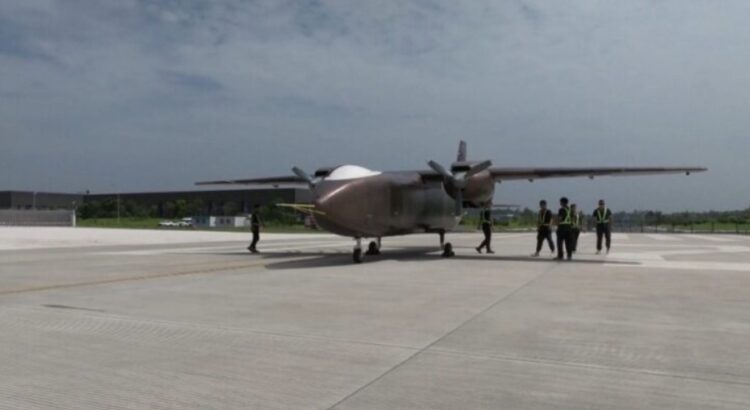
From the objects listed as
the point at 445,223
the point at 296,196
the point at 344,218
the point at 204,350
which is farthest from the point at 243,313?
the point at 296,196

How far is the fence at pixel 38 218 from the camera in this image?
68562 millimetres

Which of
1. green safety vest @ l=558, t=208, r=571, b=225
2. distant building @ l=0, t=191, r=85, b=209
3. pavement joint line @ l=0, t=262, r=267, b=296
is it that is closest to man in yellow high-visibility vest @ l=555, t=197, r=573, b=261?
green safety vest @ l=558, t=208, r=571, b=225

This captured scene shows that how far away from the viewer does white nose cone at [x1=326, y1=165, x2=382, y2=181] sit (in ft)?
56.2

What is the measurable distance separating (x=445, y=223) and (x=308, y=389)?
17.5m

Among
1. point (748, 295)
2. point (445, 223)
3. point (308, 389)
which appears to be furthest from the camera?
point (445, 223)

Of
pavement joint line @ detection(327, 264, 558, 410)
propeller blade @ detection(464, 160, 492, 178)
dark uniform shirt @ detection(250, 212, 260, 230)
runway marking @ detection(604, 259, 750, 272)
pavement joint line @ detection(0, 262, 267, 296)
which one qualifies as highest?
propeller blade @ detection(464, 160, 492, 178)

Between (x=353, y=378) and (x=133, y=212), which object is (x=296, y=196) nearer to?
(x=133, y=212)

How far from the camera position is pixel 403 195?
19312 mm

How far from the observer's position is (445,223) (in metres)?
22.0

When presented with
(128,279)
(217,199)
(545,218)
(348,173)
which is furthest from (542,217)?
(217,199)

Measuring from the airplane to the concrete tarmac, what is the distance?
155 inches

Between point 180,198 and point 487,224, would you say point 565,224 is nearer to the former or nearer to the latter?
point 487,224

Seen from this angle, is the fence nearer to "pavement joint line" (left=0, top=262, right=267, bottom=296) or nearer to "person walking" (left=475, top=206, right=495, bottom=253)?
"person walking" (left=475, top=206, right=495, bottom=253)

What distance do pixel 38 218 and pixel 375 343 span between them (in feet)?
251
